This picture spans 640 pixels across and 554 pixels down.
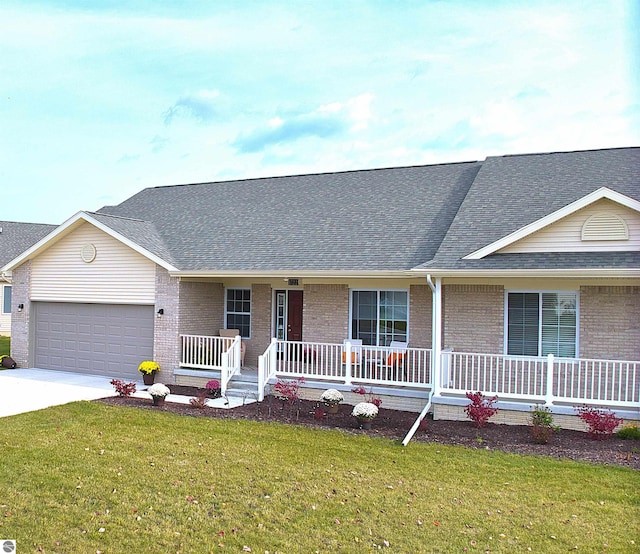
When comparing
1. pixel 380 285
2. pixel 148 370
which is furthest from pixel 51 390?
pixel 380 285

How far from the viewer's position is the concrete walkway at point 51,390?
12469 millimetres

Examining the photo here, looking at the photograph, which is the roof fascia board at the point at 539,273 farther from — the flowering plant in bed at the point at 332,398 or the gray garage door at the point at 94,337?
the gray garage door at the point at 94,337

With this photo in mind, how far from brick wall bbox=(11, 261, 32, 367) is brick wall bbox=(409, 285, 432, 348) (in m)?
11.6

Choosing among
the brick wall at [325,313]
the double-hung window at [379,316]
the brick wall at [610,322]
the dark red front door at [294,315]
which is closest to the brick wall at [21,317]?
the dark red front door at [294,315]

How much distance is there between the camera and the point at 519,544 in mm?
6035

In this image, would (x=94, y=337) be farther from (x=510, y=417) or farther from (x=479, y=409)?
(x=510, y=417)

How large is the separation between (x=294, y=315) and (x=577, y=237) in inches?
302

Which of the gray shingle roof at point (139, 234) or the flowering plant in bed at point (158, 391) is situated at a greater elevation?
the gray shingle roof at point (139, 234)

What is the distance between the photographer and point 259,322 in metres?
16.4

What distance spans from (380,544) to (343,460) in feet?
9.55

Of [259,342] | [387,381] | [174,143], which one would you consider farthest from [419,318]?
[174,143]

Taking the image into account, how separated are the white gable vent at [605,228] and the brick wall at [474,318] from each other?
84.9 inches

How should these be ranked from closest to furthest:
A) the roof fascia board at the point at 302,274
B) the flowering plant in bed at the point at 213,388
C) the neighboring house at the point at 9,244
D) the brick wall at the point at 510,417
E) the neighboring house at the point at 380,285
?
the brick wall at the point at 510,417 → the neighboring house at the point at 380,285 → the roof fascia board at the point at 302,274 → the flowering plant in bed at the point at 213,388 → the neighboring house at the point at 9,244

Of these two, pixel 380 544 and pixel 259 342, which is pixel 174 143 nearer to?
pixel 259 342
